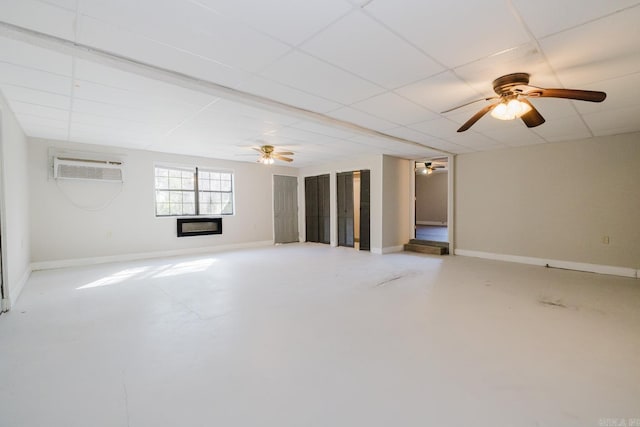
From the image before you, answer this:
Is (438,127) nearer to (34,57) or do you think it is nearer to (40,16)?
(40,16)

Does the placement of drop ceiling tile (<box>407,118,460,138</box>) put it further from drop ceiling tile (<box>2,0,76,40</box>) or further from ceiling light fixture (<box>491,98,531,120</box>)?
drop ceiling tile (<box>2,0,76,40</box>)

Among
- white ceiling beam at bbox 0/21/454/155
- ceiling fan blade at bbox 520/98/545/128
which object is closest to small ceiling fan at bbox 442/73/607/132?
ceiling fan blade at bbox 520/98/545/128

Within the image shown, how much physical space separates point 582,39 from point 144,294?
17.5 feet

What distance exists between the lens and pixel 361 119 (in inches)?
163

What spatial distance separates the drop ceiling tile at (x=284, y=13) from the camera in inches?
70.1

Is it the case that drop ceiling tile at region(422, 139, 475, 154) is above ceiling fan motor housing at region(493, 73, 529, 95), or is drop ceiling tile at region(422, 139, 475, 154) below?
above

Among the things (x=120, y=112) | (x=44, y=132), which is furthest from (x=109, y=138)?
(x=120, y=112)

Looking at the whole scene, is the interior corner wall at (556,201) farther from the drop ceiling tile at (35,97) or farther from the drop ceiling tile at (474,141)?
the drop ceiling tile at (35,97)

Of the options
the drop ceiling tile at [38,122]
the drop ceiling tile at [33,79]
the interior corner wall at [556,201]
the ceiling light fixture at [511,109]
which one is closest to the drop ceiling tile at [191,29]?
the drop ceiling tile at [33,79]

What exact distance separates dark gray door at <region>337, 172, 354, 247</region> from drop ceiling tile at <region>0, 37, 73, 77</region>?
20.2 feet

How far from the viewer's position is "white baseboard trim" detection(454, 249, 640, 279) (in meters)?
4.88

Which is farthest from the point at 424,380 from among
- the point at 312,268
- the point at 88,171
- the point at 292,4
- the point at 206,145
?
the point at 88,171

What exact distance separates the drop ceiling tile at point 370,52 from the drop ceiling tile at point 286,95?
2.42ft

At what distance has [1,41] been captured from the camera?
2.18 m
